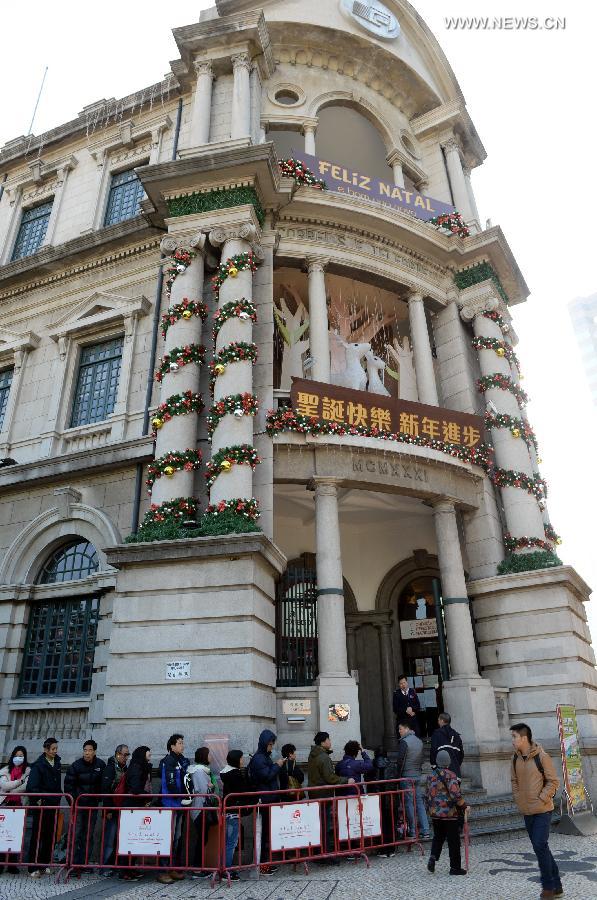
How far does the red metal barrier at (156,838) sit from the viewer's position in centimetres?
750

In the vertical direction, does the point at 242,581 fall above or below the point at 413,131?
below

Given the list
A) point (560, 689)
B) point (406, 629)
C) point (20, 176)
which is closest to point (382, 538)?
point (406, 629)

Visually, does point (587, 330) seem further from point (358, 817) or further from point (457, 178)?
point (358, 817)

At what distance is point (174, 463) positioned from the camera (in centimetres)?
1314

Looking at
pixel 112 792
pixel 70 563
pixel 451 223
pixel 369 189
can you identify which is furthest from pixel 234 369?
pixel 451 223

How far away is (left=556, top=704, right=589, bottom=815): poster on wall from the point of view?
11.2m

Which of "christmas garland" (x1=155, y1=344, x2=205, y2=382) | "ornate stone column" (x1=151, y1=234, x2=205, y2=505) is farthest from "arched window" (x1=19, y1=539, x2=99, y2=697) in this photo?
"christmas garland" (x1=155, y1=344, x2=205, y2=382)

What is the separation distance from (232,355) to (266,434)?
192 cm

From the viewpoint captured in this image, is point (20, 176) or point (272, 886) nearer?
point (272, 886)

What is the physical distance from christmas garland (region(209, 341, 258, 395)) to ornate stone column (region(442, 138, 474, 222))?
10669 mm

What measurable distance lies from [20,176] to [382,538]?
61.0 ft

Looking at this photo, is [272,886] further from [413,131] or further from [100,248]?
[413,131]

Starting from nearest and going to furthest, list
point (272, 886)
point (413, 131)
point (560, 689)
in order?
point (272, 886) → point (560, 689) → point (413, 131)

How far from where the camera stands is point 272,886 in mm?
7492
